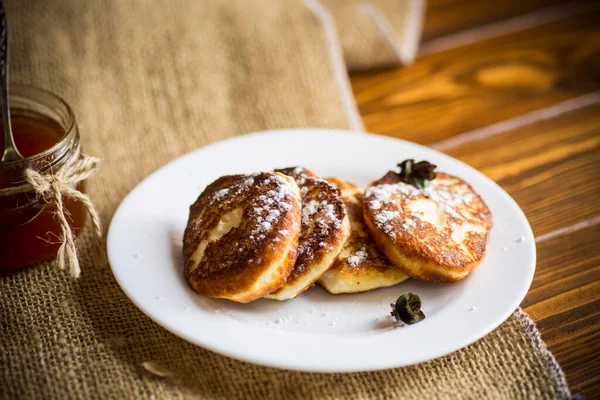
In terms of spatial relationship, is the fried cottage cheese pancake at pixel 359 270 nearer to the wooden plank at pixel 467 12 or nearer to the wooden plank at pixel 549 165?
the wooden plank at pixel 549 165

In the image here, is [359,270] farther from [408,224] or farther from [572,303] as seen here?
[572,303]

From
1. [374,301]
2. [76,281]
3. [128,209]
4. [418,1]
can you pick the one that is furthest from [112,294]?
[418,1]

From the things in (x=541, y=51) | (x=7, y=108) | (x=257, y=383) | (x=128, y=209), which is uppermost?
(x=7, y=108)

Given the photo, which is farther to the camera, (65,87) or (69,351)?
(65,87)

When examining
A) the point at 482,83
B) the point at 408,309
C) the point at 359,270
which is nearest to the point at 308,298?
the point at 359,270

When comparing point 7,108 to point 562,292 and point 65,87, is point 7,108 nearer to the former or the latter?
point 65,87

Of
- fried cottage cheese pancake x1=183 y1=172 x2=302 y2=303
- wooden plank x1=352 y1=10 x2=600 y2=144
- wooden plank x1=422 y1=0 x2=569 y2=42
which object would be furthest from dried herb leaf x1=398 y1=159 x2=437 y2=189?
Answer: wooden plank x1=422 y1=0 x2=569 y2=42

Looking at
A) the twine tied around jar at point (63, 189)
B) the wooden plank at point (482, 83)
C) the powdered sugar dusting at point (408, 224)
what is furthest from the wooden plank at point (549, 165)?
the twine tied around jar at point (63, 189)
